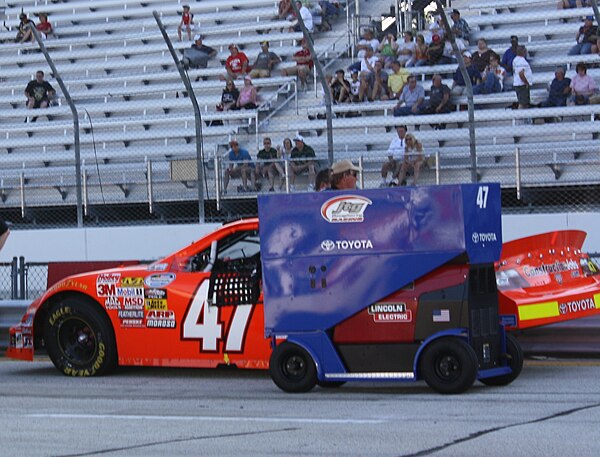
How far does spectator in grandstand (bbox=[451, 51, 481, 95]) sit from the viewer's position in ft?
69.9

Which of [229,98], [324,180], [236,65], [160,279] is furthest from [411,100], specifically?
[160,279]

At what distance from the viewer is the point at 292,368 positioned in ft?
35.7

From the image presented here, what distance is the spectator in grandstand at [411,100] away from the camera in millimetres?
21453

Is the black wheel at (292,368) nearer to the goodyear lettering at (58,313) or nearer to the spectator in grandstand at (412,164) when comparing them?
the goodyear lettering at (58,313)

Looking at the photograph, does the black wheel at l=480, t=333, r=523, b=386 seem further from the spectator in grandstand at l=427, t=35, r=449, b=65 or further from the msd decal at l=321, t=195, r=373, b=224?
the spectator in grandstand at l=427, t=35, r=449, b=65

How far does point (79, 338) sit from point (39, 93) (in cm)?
1473

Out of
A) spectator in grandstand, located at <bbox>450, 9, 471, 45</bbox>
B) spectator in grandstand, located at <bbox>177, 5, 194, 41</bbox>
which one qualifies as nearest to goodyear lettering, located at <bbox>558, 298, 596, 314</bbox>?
spectator in grandstand, located at <bbox>450, 9, 471, 45</bbox>

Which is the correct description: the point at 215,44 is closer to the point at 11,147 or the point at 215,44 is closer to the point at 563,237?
the point at 11,147

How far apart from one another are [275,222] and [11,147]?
15.5 metres

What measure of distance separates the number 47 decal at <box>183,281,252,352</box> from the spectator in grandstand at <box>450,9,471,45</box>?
12.7 meters

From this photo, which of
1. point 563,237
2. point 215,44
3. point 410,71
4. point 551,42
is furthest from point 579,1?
point 563,237

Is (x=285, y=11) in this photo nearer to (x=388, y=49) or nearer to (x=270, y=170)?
(x=388, y=49)

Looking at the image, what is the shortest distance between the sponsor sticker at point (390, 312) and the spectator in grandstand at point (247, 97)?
1347 cm

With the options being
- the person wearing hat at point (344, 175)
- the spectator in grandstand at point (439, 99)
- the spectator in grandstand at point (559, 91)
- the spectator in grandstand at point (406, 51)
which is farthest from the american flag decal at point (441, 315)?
the spectator in grandstand at point (406, 51)
